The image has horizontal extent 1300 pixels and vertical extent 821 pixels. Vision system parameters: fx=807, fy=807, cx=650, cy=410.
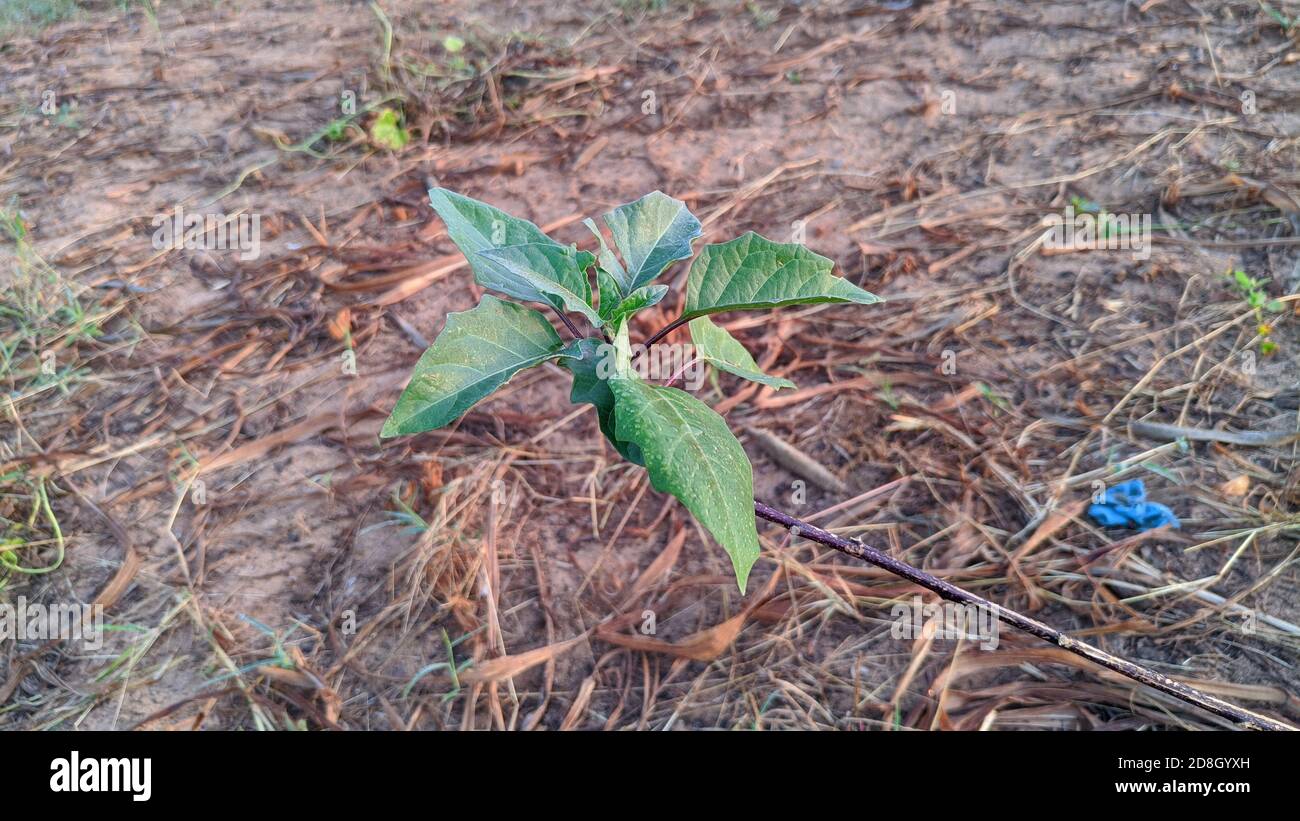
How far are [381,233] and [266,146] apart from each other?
2.68ft

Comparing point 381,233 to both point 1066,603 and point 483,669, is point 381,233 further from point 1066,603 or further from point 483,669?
point 1066,603

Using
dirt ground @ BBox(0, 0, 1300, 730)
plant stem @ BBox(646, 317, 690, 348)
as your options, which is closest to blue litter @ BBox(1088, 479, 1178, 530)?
dirt ground @ BBox(0, 0, 1300, 730)

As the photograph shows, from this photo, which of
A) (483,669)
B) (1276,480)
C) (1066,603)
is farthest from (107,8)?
(1276,480)

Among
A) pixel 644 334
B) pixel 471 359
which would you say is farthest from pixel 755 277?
pixel 644 334

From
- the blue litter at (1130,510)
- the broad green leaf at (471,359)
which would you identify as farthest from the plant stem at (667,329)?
the blue litter at (1130,510)

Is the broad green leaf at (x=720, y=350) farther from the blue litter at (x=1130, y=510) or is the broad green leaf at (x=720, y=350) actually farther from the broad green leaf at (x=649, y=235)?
the blue litter at (x=1130, y=510)

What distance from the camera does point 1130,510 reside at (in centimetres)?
→ 199

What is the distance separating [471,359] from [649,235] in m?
0.34

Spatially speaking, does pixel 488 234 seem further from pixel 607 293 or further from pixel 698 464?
pixel 698 464

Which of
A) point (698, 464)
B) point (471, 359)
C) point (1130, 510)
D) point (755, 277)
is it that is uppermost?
point (755, 277)

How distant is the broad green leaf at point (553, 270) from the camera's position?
1.08 m

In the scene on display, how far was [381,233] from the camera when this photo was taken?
2891 mm

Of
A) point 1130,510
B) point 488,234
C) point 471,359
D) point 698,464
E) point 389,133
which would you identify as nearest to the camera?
point 698,464

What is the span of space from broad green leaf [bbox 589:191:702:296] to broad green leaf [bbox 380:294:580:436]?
0.51 ft
